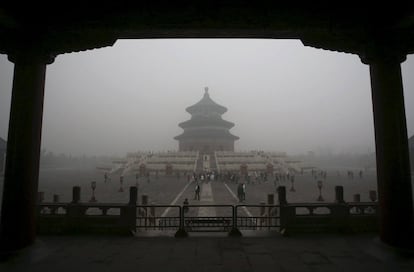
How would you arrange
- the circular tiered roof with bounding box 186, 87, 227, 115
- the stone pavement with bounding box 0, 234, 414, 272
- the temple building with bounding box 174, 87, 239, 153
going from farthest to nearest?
1. the circular tiered roof with bounding box 186, 87, 227, 115
2. the temple building with bounding box 174, 87, 239, 153
3. the stone pavement with bounding box 0, 234, 414, 272

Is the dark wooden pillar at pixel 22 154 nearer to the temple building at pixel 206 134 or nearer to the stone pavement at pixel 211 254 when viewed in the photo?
the stone pavement at pixel 211 254

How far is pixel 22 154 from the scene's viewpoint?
16.8 ft

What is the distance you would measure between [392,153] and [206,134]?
190ft

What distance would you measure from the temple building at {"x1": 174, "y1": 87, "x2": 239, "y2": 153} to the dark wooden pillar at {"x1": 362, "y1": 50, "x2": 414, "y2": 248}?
171ft

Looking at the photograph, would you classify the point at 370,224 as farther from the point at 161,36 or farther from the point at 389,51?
the point at 161,36

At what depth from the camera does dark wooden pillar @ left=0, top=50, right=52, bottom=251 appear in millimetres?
5012

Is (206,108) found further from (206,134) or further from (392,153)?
(392,153)

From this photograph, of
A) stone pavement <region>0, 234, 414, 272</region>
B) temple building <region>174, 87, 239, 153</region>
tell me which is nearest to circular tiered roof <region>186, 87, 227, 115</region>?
temple building <region>174, 87, 239, 153</region>

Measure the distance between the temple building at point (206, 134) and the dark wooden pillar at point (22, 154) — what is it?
52378 mm

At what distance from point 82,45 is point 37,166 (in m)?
2.46

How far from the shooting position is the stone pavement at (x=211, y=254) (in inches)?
179

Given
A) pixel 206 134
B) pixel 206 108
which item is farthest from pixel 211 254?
pixel 206 108

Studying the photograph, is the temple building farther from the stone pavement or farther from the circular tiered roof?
the stone pavement

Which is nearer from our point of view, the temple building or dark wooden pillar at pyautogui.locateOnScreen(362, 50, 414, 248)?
dark wooden pillar at pyautogui.locateOnScreen(362, 50, 414, 248)
